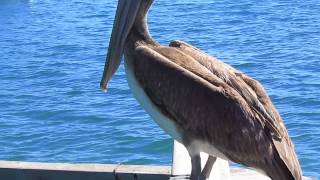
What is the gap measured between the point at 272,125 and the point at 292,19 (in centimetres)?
1329

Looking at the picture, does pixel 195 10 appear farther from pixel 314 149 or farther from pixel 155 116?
pixel 155 116

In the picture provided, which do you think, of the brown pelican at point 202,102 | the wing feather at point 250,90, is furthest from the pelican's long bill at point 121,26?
the wing feather at point 250,90

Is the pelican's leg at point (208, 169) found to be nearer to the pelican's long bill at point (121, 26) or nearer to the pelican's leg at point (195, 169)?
the pelican's leg at point (195, 169)

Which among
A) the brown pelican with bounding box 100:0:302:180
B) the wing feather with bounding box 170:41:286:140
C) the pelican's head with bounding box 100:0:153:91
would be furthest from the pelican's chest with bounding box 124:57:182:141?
the wing feather with bounding box 170:41:286:140

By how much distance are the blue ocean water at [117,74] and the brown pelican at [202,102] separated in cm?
468

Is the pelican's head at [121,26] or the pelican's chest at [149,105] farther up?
the pelican's head at [121,26]

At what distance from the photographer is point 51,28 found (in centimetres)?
1869

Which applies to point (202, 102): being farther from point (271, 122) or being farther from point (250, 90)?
point (271, 122)

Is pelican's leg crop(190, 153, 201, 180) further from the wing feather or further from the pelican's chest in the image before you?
the wing feather

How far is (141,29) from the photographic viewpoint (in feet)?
15.3

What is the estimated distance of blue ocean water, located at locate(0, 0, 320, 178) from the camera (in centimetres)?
1012

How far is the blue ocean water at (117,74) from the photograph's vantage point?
33.2ft

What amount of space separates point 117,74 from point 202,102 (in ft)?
30.3

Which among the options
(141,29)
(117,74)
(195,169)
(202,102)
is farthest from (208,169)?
(117,74)
